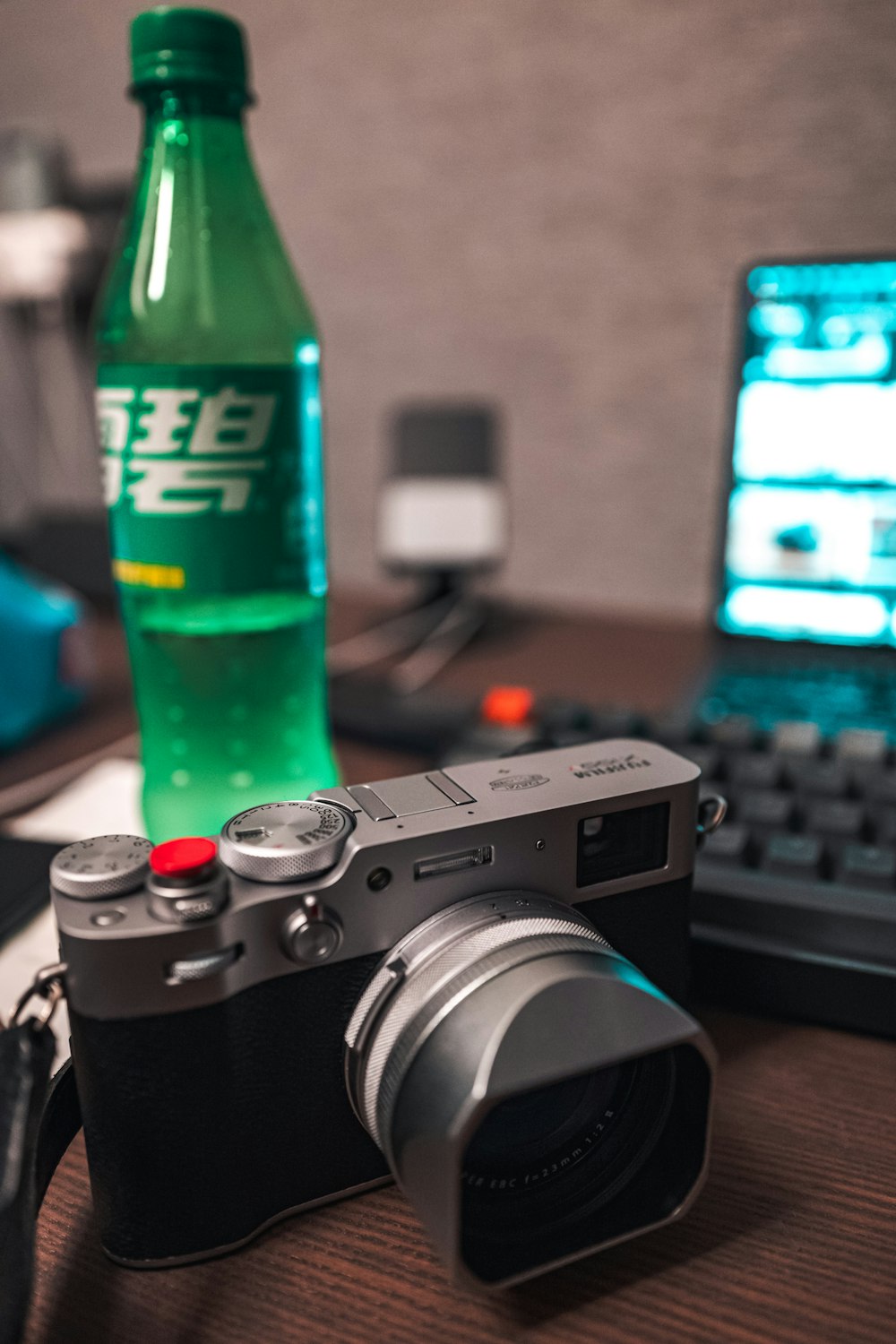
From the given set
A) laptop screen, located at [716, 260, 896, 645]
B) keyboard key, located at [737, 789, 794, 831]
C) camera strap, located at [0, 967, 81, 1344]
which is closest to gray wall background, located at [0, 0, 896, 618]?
laptop screen, located at [716, 260, 896, 645]

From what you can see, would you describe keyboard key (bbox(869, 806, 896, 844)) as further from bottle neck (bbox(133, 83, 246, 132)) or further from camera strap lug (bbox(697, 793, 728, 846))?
bottle neck (bbox(133, 83, 246, 132))

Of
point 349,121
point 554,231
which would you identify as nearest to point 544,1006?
point 554,231

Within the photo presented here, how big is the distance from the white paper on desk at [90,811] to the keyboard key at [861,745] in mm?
345

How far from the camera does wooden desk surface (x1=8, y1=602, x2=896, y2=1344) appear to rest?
0.76 ft

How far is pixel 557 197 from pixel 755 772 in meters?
0.55

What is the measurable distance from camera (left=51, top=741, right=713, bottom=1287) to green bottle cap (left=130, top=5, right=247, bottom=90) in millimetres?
293

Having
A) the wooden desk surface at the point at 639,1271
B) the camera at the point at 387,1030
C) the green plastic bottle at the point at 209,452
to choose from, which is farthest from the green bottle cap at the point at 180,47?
the wooden desk surface at the point at 639,1271

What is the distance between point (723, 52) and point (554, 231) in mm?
168

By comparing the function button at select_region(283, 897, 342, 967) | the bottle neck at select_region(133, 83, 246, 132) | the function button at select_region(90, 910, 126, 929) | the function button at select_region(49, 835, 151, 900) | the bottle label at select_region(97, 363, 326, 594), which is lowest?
the function button at select_region(283, 897, 342, 967)

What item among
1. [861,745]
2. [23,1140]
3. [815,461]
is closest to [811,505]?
[815,461]

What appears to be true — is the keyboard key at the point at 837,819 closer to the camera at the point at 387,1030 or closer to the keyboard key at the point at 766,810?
the keyboard key at the point at 766,810

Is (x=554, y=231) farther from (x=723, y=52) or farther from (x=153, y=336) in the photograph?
(x=153, y=336)

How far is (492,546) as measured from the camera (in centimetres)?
76

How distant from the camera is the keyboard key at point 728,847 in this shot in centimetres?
35
